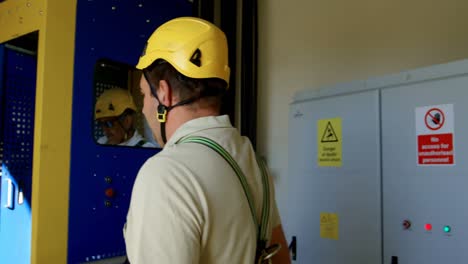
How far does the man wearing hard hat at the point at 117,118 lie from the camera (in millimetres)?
1935

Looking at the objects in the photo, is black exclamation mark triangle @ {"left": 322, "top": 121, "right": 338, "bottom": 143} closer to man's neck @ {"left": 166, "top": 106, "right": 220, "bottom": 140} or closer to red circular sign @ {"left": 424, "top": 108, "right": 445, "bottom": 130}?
red circular sign @ {"left": 424, "top": 108, "right": 445, "bottom": 130}

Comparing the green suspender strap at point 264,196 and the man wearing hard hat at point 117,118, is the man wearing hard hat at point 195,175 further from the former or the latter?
the man wearing hard hat at point 117,118

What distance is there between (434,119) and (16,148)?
1861 mm

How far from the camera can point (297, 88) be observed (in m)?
2.73

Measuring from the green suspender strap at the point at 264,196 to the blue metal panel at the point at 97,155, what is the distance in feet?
3.41

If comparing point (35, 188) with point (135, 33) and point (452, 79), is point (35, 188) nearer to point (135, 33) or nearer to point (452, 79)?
point (135, 33)

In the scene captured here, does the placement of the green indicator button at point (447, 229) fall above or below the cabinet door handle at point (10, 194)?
below

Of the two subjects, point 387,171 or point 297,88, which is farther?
point 297,88

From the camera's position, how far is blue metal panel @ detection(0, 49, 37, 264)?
182 cm

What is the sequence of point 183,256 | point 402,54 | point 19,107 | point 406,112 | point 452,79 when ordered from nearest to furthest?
point 183,256 → point 452,79 → point 406,112 → point 19,107 → point 402,54

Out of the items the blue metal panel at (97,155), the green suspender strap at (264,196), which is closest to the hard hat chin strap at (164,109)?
the green suspender strap at (264,196)

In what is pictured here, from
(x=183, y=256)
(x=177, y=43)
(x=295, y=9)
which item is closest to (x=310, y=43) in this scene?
(x=295, y=9)

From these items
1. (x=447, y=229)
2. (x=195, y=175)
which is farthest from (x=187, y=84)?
(x=447, y=229)

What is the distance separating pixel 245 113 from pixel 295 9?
81cm
